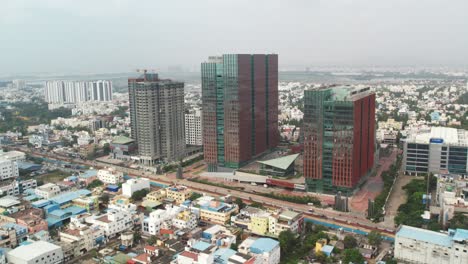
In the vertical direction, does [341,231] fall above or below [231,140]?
below

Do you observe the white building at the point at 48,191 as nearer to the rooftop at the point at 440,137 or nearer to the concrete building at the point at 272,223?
the concrete building at the point at 272,223

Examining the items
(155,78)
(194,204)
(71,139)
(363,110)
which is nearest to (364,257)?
(194,204)

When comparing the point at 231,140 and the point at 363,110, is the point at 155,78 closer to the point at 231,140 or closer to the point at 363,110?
the point at 231,140

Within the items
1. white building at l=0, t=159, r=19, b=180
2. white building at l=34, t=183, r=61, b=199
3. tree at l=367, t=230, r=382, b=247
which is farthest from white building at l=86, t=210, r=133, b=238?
white building at l=0, t=159, r=19, b=180

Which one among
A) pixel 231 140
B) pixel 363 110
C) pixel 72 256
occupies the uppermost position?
pixel 363 110

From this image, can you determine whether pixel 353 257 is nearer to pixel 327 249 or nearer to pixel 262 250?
pixel 327 249

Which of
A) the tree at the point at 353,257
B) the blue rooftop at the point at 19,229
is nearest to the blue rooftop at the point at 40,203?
the blue rooftop at the point at 19,229
